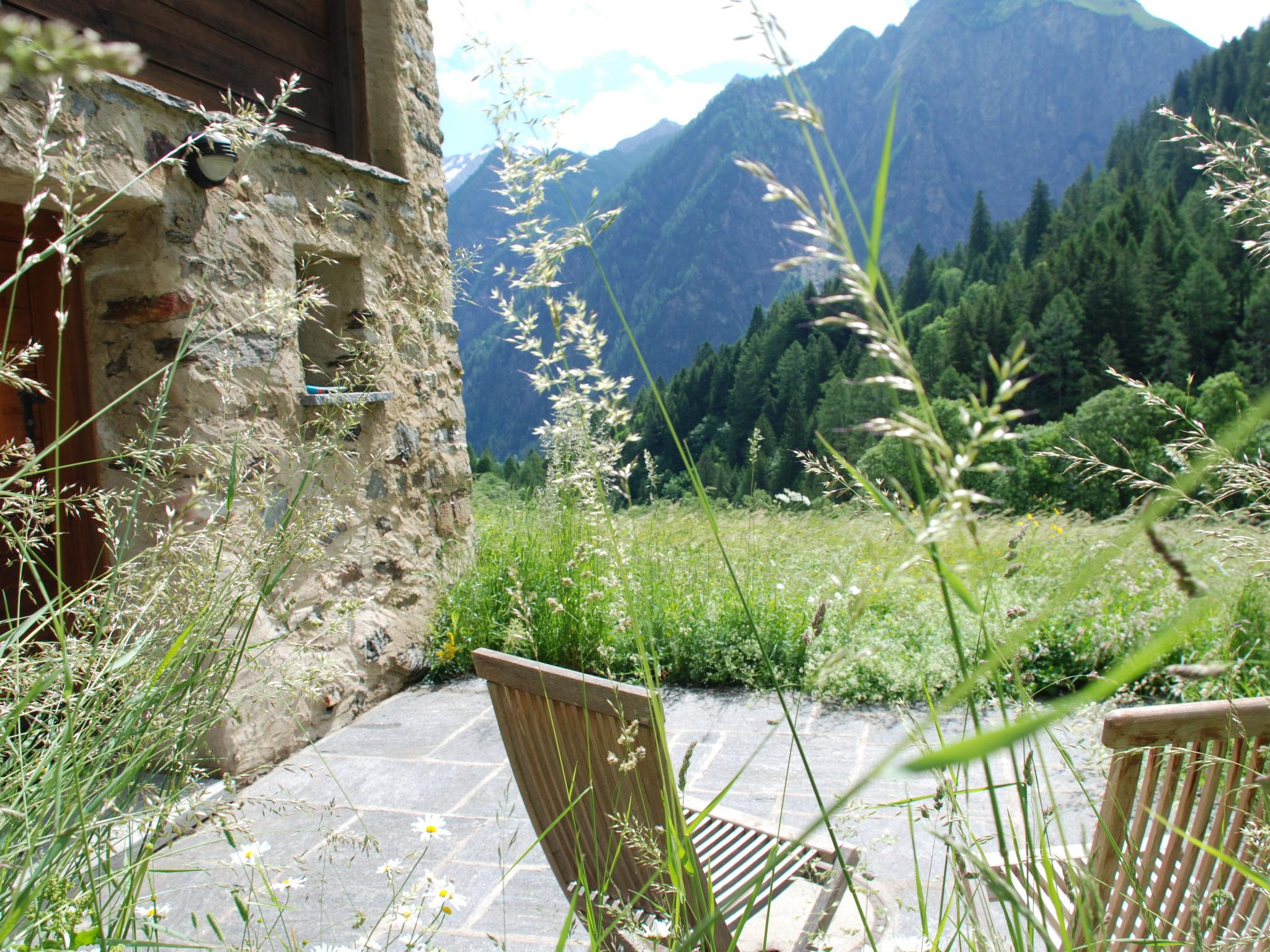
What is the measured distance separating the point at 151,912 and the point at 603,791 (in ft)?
2.09

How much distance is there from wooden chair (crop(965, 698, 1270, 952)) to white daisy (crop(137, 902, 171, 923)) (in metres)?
0.82

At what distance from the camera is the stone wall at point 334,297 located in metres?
2.50

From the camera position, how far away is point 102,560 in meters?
2.73

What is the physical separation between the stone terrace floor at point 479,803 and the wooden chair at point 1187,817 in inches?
10.8

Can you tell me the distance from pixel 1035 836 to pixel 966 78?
15579 cm

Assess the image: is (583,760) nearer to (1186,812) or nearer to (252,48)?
(1186,812)

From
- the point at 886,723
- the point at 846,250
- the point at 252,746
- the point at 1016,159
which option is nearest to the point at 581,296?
the point at 846,250

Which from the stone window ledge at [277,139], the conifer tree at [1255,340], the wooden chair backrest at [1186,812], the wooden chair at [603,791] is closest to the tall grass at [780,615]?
the wooden chair at [603,791]

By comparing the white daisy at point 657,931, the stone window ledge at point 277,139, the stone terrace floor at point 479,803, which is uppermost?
the stone window ledge at point 277,139

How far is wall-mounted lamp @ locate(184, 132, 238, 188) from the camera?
2586 mm

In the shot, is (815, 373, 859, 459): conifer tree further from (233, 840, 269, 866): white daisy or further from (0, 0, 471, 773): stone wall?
(233, 840, 269, 866): white daisy

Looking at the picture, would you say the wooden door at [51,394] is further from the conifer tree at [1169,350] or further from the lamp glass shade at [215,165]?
the conifer tree at [1169,350]

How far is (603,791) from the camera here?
127 centimetres

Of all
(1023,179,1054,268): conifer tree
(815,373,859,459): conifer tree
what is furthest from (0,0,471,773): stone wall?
(1023,179,1054,268): conifer tree
